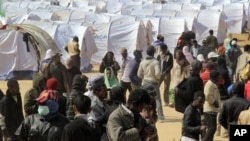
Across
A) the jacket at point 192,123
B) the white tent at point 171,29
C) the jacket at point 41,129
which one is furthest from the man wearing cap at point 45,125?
the white tent at point 171,29

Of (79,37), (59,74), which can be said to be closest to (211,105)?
(59,74)

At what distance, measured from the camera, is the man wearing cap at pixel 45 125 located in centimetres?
752

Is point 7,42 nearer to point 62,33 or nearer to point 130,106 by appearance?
point 62,33

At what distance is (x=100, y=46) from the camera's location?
24812 millimetres

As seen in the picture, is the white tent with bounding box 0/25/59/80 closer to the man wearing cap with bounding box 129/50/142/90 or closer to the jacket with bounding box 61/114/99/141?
the man wearing cap with bounding box 129/50/142/90

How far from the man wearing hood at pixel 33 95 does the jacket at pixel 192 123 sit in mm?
2072

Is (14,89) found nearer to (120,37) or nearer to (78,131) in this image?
(78,131)

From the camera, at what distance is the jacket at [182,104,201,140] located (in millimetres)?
9594

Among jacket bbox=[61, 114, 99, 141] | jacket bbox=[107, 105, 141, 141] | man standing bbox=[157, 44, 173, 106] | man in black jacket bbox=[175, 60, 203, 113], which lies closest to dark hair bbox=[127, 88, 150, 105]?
jacket bbox=[107, 105, 141, 141]

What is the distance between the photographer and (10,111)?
376 inches

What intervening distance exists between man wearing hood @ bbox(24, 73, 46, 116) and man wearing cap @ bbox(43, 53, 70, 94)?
7.77ft

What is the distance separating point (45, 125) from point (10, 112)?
2121mm

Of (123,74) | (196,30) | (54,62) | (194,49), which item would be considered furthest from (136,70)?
(196,30)

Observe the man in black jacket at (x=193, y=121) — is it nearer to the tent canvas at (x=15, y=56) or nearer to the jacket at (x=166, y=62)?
the jacket at (x=166, y=62)
